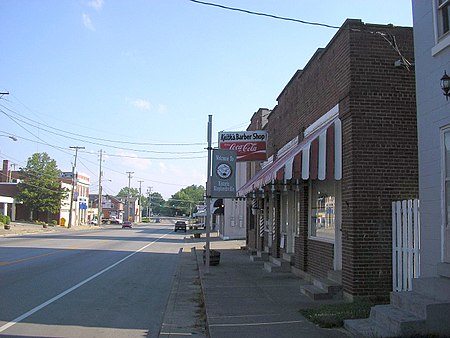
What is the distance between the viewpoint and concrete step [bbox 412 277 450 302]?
6.00 m

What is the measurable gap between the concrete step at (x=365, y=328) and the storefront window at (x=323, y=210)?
3.84m

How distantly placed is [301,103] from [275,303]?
6537 millimetres

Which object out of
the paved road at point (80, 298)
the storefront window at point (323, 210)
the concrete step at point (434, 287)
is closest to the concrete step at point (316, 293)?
the storefront window at point (323, 210)

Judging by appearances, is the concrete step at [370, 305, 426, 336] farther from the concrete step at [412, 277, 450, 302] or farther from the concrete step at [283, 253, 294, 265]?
the concrete step at [283, 253, 294, 265]

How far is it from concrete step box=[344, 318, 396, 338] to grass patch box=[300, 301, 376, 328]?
0.96 feet

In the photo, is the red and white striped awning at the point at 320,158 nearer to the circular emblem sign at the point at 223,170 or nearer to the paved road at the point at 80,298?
the paved road at the point at 80,298

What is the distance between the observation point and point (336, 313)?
770 centimetres

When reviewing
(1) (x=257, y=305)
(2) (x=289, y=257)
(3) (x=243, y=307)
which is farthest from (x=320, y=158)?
(2) (x=289, y=257)

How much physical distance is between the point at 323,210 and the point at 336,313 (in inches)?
164

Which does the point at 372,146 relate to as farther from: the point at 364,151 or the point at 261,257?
the point at 261,257

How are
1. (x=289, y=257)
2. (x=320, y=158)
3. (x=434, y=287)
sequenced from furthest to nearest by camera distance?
(x=289, y=257) → (x=320, y=158) → (x=434, y=287)

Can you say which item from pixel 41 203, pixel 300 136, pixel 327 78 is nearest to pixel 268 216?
pixel 300 136

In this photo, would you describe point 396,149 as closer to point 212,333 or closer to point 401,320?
point 401,320

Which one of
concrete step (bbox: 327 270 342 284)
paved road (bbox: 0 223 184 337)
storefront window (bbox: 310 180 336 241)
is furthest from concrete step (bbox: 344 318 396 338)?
storefront window (bbox: 310 180 336 241)
